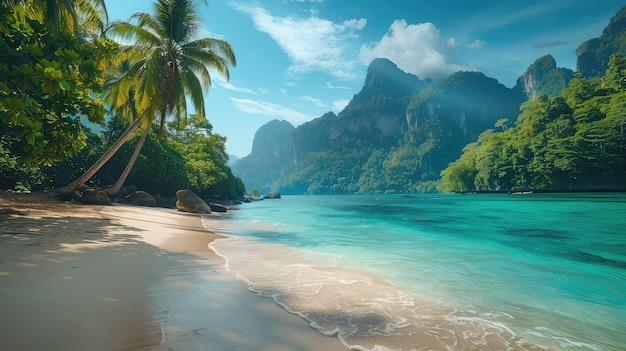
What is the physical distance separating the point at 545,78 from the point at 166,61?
185761 mm

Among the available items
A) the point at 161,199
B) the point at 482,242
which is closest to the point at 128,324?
the point at 482,242

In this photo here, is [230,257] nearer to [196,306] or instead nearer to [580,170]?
[196,306]

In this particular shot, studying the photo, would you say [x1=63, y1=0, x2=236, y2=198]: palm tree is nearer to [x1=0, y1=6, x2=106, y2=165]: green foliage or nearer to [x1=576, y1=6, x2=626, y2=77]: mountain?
[x1=0, y1=6, x2=106, y2=165]: green foliage

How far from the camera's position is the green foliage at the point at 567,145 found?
45312mm

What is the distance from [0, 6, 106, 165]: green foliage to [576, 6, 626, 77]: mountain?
170658 mm

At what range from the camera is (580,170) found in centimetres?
4631

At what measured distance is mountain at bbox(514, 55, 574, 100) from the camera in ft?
422

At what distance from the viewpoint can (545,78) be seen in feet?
466

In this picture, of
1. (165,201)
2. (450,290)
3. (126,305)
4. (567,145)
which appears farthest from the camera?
(567,145)

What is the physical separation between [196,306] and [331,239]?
7870mm

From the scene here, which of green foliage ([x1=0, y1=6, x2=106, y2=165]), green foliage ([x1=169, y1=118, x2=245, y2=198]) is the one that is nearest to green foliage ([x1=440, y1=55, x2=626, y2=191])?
green foliage ([x1=169, y1=118, x2=245, y2=198])

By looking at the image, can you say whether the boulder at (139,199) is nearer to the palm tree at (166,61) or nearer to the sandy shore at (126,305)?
the palm tree at (166,61)

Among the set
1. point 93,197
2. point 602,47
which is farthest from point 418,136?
point 93,197

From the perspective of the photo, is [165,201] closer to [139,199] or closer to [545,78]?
[139,199]
